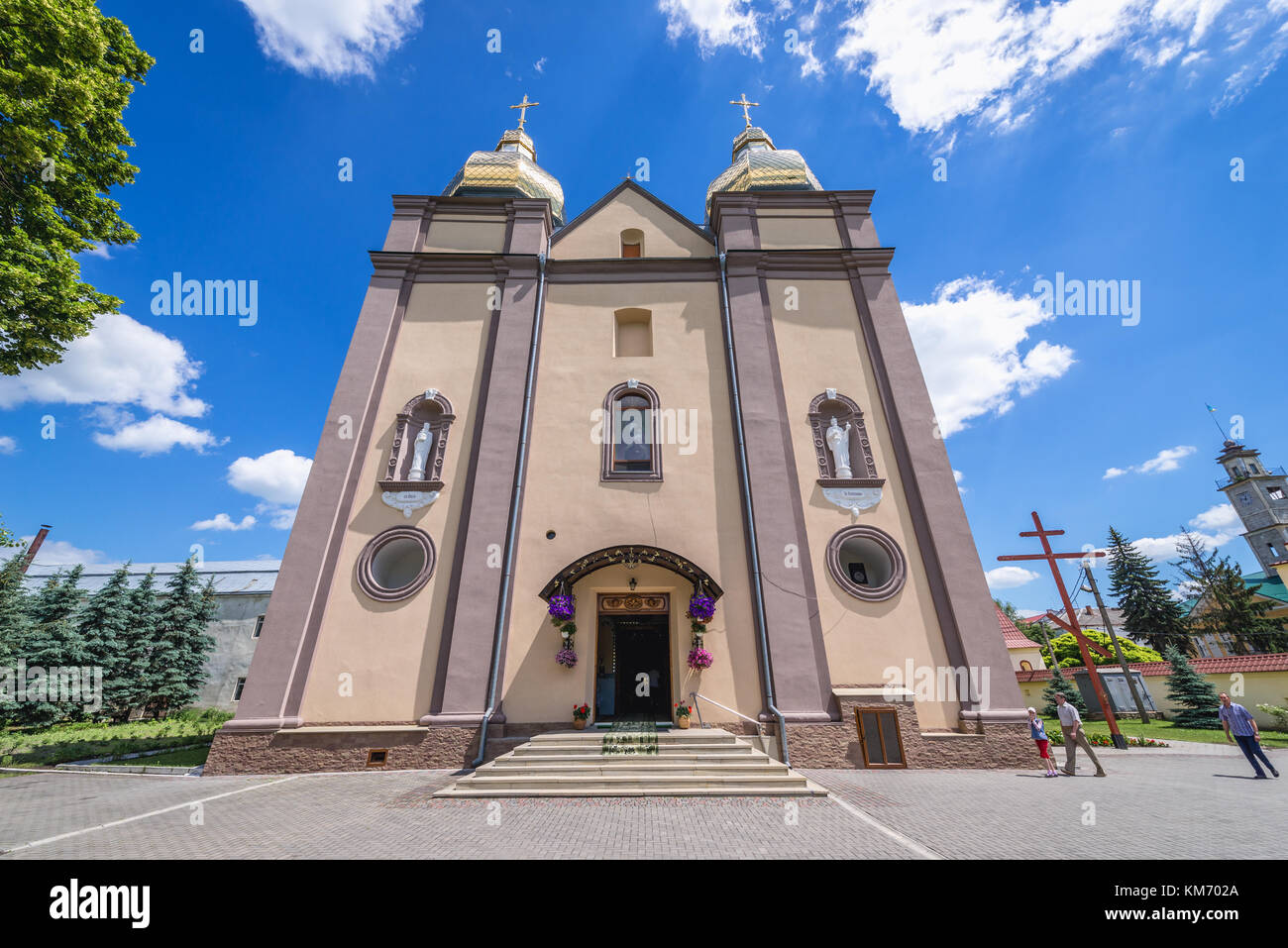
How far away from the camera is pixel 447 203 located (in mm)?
17062

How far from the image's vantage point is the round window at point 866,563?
1243 centimetres

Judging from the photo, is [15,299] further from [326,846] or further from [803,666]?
[803,666]

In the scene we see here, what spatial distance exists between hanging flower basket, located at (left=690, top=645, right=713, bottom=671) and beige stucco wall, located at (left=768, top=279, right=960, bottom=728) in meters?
2.77

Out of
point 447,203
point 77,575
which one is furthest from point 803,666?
point 77,575

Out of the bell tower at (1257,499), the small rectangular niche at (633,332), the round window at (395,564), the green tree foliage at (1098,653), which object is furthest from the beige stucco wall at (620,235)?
the bell tower at (1257,499)

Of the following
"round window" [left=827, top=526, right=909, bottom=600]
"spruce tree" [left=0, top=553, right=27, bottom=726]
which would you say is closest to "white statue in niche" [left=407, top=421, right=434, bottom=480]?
"round window" [left=827, top=526, right=909, bottom=600]

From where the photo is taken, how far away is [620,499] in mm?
13414

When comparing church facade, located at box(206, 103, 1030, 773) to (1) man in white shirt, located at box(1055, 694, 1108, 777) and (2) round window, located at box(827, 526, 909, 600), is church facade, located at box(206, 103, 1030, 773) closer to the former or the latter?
(2) round window, located at box(827, 526, 909, 600)

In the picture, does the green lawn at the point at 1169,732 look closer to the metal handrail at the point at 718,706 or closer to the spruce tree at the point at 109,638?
the metal handrail at the point at 718,706

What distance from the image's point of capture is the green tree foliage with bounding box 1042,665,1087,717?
22859 millimetres

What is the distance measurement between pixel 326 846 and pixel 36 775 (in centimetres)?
1088

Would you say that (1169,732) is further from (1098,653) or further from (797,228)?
(797,228)

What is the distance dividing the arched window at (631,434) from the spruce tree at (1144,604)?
41.0m
